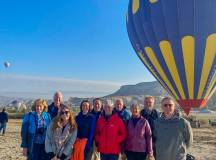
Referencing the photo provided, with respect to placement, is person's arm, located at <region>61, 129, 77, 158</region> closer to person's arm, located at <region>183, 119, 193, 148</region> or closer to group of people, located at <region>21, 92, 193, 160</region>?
group of people, located at <region>21, 92, 193, 160</region>

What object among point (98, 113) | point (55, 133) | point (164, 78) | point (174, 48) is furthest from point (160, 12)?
point (55, 133)

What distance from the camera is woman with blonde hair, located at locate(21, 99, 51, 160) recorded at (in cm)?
666

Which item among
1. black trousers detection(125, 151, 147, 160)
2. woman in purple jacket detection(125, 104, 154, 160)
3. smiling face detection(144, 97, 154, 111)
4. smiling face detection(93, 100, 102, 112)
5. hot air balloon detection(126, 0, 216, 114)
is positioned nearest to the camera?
A: woman in purple jacket detection(125, 104, 154, 160)

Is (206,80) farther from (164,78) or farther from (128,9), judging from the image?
(128,9)

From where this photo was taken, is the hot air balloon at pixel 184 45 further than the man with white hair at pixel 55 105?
Yes

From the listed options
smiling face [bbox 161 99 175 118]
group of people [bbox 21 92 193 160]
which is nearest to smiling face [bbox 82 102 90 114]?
group of people [bbox 21 92 193 160]

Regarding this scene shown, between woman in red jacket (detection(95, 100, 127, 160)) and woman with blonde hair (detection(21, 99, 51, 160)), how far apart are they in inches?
38.8

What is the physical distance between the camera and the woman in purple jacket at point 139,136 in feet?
21.4

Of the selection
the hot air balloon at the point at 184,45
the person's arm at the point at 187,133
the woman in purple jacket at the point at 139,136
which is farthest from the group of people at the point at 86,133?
the hot air balloon at the point at 184,45

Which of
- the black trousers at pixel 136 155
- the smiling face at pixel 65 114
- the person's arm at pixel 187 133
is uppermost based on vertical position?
the smiling face at pixel 65 114

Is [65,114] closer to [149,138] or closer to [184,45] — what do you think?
[149,138]

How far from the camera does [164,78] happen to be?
50.6 ft

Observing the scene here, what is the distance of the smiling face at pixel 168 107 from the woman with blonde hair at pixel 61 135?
159 centimetres

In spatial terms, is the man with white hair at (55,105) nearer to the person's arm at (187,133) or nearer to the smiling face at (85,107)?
the smiling face at (85,107)
